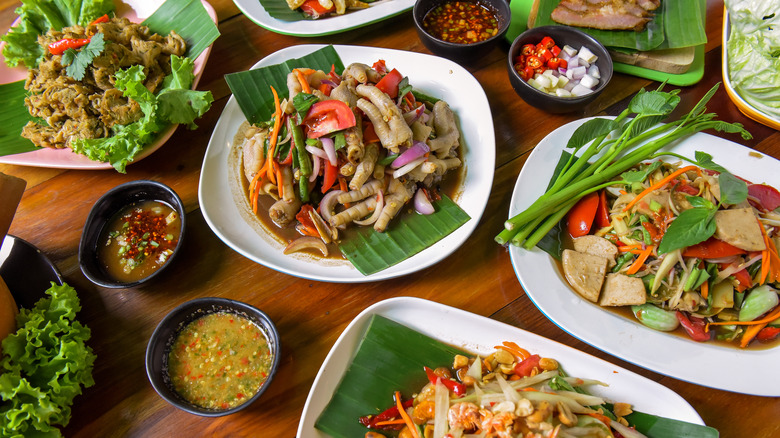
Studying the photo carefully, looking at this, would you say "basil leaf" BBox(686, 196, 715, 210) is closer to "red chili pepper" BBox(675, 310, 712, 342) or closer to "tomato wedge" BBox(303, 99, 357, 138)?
"red chili pepper" BBox(675, 310, 712, 342)

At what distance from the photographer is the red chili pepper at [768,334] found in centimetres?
217

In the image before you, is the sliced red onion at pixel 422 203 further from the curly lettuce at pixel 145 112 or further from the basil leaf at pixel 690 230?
the curly lettuce at pixel 145 112

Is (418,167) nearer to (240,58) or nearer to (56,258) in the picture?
(240,58)

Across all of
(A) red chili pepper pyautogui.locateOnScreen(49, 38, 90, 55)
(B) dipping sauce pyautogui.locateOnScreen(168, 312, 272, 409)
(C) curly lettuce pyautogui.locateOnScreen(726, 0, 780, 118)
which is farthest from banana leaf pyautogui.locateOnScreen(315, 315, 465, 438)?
(C) curly lettuce pyautogui.locateOnScreen(726, 0, 780, 118)

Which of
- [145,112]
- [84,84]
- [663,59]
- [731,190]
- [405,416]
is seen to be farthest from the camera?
[663,59]

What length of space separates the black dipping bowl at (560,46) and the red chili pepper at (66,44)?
2.69m

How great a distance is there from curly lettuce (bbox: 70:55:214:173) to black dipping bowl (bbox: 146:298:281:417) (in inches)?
38.8

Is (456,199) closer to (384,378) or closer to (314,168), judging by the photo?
(314,168)

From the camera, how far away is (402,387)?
210 centimetres

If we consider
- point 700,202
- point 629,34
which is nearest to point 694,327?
point 700,202

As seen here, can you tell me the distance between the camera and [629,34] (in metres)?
3.05

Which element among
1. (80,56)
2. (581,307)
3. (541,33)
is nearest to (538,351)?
(581,307)

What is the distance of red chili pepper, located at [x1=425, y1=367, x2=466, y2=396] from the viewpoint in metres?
2.00

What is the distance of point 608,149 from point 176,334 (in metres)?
2.59
